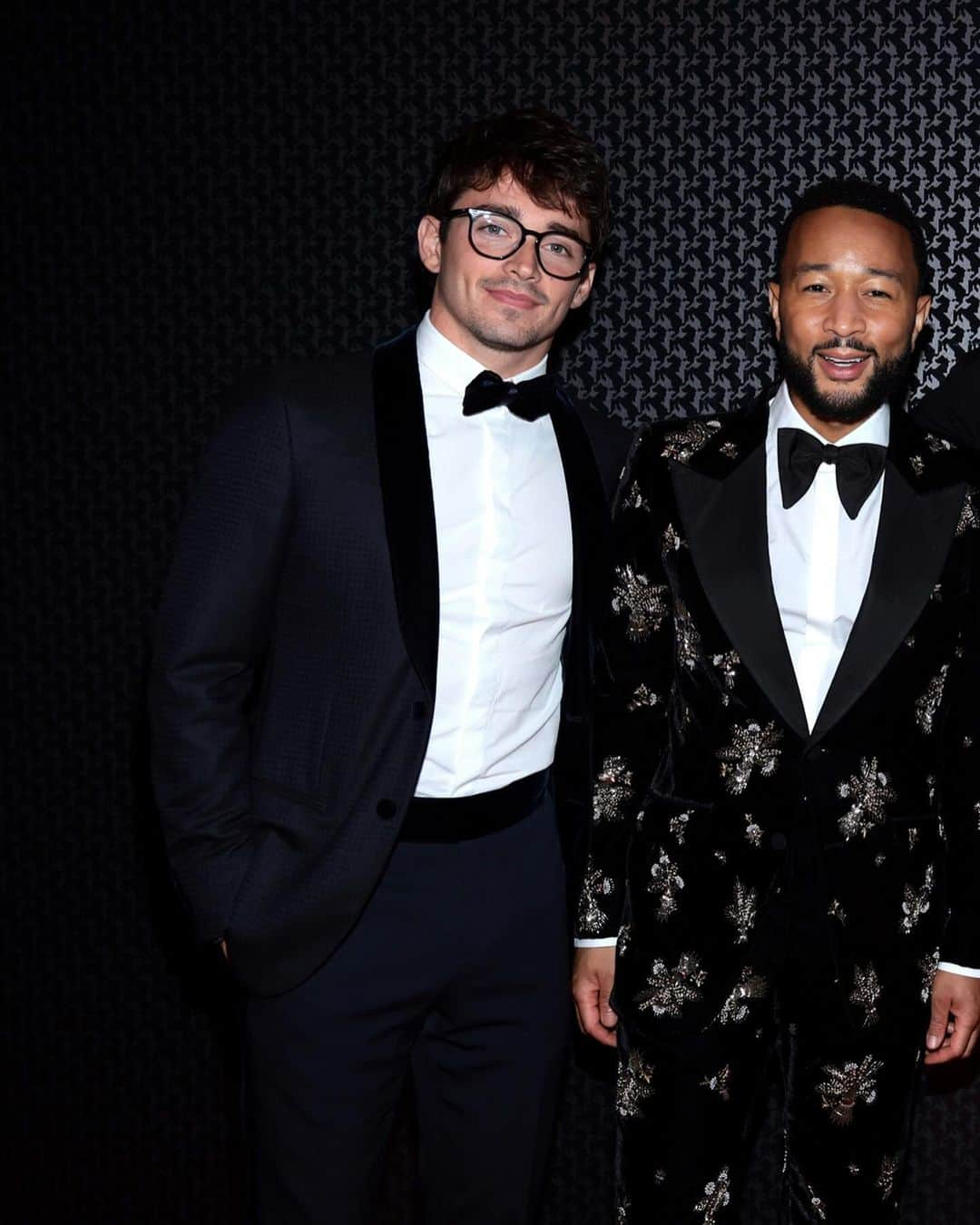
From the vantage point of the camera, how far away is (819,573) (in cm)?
176

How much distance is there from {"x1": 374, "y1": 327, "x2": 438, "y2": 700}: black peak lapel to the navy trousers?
0.31 m

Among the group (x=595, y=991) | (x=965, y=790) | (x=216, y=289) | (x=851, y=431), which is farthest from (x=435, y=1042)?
(x=216, y=289)

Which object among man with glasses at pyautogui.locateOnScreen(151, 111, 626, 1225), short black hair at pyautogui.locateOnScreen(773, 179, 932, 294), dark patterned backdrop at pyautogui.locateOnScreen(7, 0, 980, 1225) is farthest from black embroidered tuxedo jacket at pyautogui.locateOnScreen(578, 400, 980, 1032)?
dark patterned backdrop at pyautogui.locateOnScreen(7, 0, 980, 1225)

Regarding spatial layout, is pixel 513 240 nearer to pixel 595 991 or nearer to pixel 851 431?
pixel 851 431

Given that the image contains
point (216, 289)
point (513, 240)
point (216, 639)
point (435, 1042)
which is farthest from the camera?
point (216, 289)

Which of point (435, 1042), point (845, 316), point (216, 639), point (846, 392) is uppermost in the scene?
point (845, 316)

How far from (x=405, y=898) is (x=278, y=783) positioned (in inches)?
9.5

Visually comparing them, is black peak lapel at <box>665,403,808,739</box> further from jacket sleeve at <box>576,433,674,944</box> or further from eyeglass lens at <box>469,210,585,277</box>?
eyeglass lens at <box>469,210,585,277</box>

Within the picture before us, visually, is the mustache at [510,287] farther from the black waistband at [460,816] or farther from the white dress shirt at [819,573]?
the black waistband at [460,816]

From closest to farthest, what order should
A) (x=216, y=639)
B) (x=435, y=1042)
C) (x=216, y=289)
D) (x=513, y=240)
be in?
(x=216, y=639) → (x=513, y=240) → (x=435, y=1042) → (x=216, y=289)

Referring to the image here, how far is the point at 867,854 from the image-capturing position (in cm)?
172

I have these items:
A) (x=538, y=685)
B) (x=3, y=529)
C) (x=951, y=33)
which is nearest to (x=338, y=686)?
(x=538, y=685)

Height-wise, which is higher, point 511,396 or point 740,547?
point 511,396

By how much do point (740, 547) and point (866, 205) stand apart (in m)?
0.53
